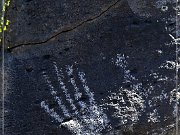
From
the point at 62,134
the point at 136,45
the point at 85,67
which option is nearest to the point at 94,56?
the point at 85,67

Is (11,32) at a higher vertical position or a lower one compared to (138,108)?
higher

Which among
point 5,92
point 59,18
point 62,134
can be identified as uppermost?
point 59,18

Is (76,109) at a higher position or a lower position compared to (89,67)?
lower

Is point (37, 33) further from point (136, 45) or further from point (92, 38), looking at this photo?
point (136, 45)

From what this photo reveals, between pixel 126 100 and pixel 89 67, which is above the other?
pixel 89 67
